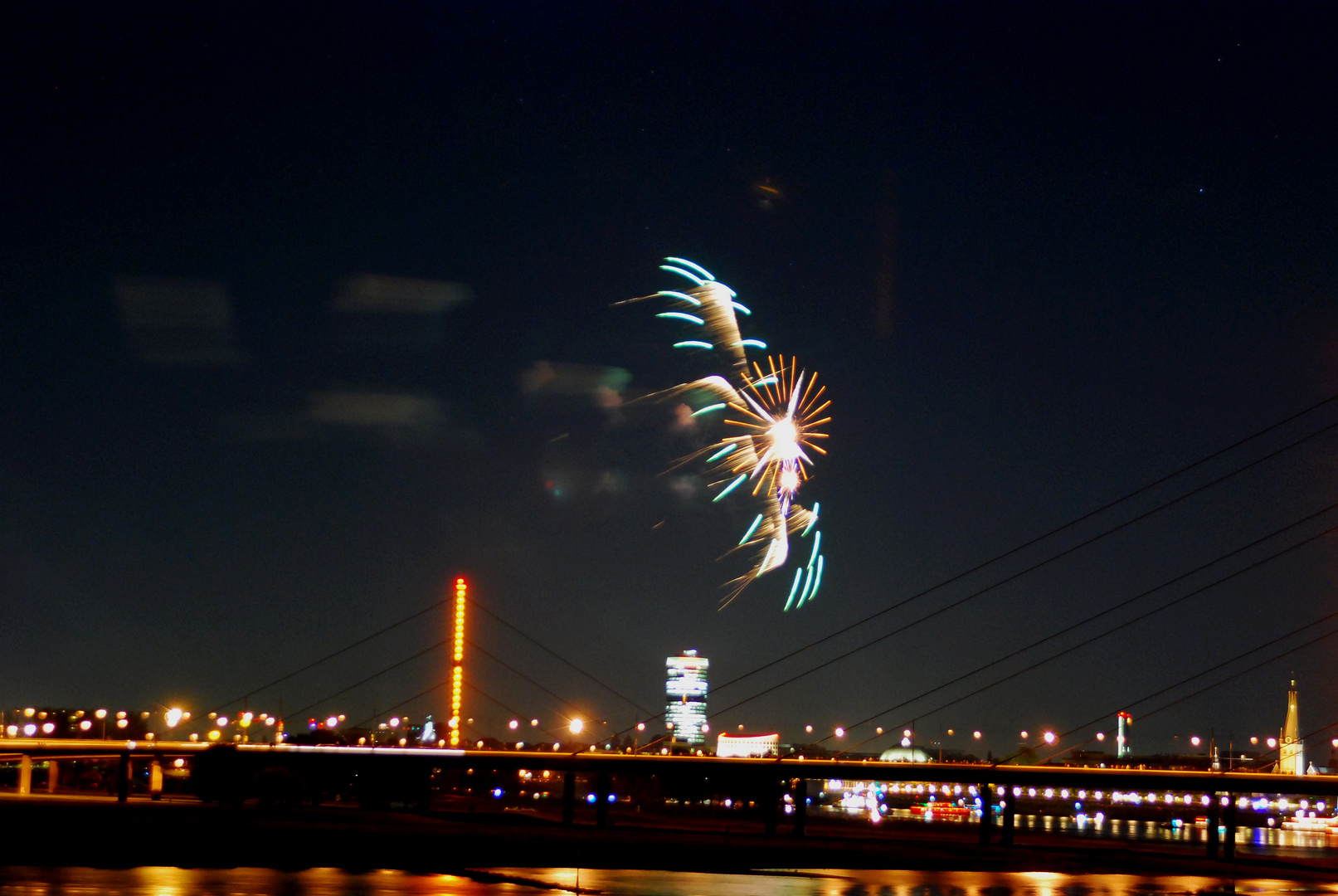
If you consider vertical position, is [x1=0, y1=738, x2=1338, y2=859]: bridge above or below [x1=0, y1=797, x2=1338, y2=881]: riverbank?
above

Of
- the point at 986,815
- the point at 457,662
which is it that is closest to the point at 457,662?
the point at 457,662

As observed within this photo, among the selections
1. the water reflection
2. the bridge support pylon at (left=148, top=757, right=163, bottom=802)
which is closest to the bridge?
the bridge support pylon at (left=148, top=757, right=163, bottom=802)

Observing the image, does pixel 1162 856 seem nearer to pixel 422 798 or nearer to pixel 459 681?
pixel 422 798

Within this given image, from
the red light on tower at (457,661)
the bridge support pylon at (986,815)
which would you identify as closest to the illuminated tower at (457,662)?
the red light on tower at (457,661)

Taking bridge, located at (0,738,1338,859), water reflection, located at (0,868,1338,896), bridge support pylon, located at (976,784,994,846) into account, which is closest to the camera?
water reflection, located at (0,868,1338,896)

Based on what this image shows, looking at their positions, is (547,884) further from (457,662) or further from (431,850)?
(457,662)

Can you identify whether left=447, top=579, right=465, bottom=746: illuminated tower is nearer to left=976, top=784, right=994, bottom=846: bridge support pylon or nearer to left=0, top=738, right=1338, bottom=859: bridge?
left=0, top=738, right=1338, bottom=859: bridge
